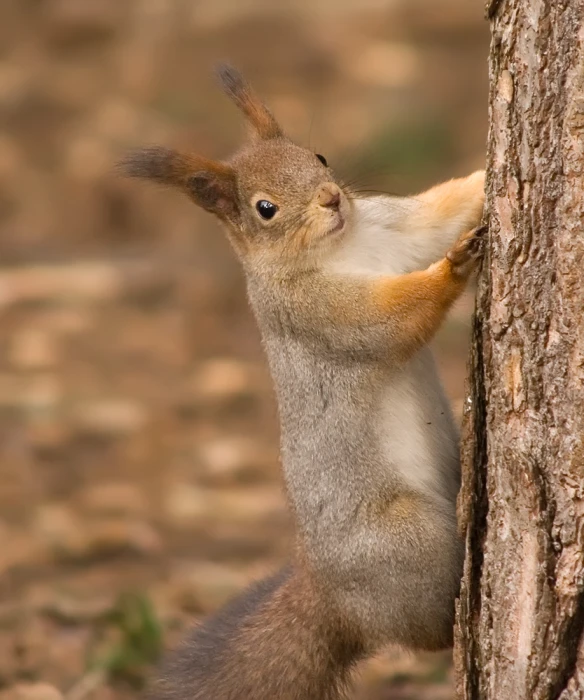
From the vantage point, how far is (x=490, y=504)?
2803 mm

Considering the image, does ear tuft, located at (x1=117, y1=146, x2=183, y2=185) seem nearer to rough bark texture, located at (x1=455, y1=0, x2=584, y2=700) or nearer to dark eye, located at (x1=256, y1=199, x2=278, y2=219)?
dark eye, located at (x1=256, y1=199, x2=278, y2=219)

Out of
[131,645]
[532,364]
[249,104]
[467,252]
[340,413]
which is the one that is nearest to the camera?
[532,364]

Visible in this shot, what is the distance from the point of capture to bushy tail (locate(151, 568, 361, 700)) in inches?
126

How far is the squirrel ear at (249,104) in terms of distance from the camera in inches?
143

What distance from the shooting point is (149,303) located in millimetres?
7480

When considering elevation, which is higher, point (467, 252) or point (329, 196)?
point (329, 196)

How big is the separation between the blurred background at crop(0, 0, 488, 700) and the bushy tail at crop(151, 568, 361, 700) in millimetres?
522

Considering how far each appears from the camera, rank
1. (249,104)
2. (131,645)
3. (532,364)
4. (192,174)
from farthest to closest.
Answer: (131,645) < (249,104) < (192,174) < (532,364)

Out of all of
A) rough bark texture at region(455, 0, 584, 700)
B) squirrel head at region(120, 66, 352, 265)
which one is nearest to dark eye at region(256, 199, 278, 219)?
squirrel head at region(120, 66, 352, 265)

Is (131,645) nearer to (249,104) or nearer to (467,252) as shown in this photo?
(249,104)

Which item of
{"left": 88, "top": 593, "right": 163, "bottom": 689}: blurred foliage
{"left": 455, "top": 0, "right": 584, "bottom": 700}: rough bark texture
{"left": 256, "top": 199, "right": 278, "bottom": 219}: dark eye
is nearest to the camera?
{"left": 455, "top": 0, "right": 584, "bottom": 700}: rough bark texture

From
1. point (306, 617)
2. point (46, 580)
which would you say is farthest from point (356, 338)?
point (46, 580)

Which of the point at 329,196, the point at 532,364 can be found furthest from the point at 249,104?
the point at 532,364

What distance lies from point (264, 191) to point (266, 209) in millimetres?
55
